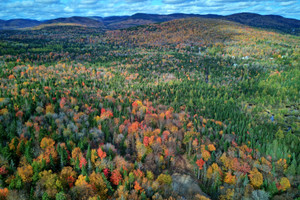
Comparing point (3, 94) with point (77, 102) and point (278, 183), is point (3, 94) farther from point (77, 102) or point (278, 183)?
point (278, 183)

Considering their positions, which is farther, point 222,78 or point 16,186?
point 222,78

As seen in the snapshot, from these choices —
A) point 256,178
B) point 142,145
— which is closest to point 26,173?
point 142,145

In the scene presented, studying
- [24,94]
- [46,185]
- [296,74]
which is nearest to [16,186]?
[46,185]

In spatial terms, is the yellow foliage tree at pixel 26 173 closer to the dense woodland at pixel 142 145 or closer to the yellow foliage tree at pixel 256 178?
the dense woodland at pixel 142 145

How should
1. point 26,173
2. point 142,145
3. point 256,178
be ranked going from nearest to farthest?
point 26,173
point 256,178
point 142,145

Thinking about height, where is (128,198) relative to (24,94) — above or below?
below

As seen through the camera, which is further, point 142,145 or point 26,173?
point 142,145

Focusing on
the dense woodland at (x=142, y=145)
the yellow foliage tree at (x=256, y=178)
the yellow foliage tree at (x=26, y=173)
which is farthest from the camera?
the yellow foliage tree at (x=256, y=178)

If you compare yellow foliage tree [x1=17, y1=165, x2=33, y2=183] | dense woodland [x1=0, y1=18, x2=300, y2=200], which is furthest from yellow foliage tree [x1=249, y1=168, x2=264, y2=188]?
yellow foliage tree [x1=17, y1=165, x2=33, y2=183]

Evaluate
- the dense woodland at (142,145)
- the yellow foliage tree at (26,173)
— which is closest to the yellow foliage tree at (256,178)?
the dense woodland at (142,145)

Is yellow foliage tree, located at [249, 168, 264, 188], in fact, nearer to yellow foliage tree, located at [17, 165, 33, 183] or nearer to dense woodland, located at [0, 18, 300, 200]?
dense woodland, located at [0, 18, 300, 200]

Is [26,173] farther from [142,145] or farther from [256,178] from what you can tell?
[256,178]
